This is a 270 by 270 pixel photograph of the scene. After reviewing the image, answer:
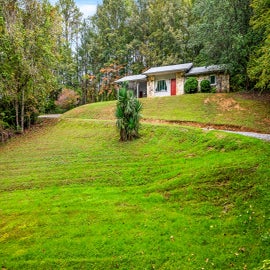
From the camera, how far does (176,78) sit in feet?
96.6

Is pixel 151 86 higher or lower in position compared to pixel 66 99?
higher

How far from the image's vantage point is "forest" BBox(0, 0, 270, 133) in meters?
19.3

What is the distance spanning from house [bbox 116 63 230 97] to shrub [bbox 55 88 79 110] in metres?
9.10

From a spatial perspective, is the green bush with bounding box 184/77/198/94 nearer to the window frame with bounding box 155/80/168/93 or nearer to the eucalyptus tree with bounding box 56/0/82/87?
the window frame with bounding box 155/80/168/93

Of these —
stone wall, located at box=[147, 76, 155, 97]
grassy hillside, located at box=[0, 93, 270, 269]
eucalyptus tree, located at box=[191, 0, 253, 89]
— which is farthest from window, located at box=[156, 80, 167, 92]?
grassy hillside, located at box=[0, 93, 270, 269]

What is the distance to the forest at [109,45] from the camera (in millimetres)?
19266

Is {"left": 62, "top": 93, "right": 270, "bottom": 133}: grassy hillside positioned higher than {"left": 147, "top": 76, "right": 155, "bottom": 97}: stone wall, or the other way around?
{"left": 147, "top": 76, "right": 155, "bottom": 97}: stone wall

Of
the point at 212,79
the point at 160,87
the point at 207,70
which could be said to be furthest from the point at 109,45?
the point at 212,79

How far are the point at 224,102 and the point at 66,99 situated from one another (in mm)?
22622

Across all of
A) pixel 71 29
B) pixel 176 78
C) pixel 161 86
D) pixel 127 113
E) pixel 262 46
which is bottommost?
pixel 127 113

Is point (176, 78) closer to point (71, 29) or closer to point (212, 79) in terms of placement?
point (212, 79)

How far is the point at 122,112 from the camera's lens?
14070 millimetres

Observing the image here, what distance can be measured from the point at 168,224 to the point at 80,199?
3340 millimetres

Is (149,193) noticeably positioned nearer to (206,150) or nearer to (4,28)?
(206,150)
